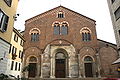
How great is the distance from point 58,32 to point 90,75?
10.8 meters

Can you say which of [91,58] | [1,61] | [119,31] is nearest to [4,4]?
[1,61]

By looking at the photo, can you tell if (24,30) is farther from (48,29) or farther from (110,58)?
(110,58)

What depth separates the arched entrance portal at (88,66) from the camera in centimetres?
2239

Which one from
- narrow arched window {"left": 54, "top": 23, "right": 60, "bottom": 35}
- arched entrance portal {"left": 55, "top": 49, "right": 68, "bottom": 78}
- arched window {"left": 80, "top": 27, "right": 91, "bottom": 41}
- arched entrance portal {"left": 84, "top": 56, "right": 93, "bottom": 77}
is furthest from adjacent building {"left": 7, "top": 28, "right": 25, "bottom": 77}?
arched entrance portal {"left": 84, "top": 56, "right": 93, "bottom": 77}

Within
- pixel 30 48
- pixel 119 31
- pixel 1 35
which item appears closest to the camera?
pixel 1 35

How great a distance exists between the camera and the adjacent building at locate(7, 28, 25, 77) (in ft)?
61.4

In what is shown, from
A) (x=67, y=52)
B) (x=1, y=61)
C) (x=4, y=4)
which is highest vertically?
(x=4, y=4)

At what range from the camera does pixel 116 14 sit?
15.5 meters

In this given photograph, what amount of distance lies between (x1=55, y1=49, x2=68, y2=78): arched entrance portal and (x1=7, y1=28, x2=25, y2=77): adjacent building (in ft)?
23.8

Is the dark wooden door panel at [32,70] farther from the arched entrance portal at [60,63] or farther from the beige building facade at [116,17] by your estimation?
the beige building facade at [116,17]

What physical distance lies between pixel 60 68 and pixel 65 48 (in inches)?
163

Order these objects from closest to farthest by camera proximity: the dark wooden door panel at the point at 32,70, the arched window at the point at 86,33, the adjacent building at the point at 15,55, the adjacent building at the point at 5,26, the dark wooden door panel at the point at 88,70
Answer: the adjacent building at the point at 5,26 < the adjacent building at the point at 15,55 < the dark wooden door panel at the point at 88,70 < the dark wooden door panel at the point at 32,70 < the arched window at the point at 86,33

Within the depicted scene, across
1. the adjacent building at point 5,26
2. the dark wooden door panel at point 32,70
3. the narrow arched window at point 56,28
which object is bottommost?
the dark wooden door panel at point 32,70

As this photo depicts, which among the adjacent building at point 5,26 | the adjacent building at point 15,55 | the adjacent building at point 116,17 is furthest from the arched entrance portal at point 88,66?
the adjacent building at point 5,26
